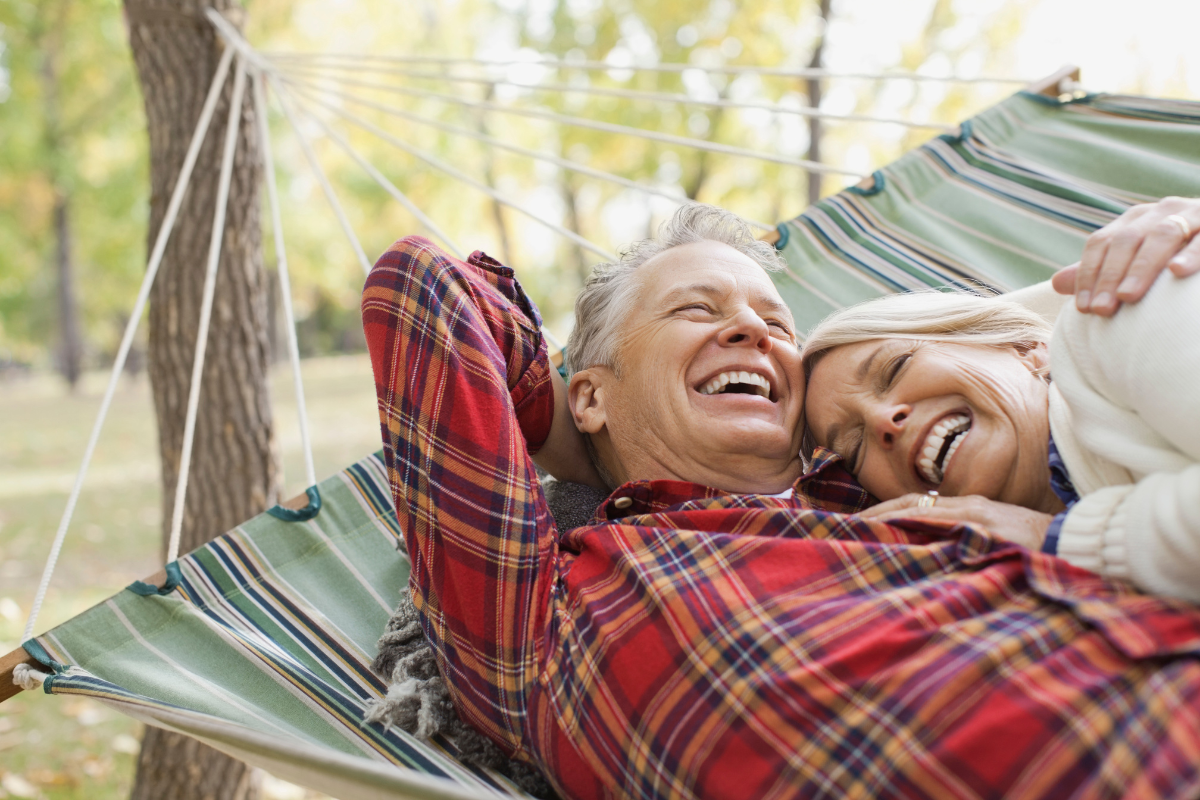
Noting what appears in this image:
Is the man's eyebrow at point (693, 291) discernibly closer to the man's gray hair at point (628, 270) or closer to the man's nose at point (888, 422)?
the man's gray hair at point (628, 270)

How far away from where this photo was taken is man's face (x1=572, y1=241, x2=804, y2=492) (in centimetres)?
145

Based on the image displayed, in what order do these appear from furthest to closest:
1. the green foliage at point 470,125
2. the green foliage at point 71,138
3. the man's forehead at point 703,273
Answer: the green foliage at point 71,138 < the green foliage at point 470,125 < the man's forehead at point 703,273

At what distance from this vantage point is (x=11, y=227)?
11383mm

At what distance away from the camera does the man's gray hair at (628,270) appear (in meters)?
1.62

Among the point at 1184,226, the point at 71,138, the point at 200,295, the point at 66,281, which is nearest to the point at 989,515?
the point at 1184,226

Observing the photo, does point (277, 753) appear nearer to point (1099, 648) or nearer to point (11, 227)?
point (1099, 648)

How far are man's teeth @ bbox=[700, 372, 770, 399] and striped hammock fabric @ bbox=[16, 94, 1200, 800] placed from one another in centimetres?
69

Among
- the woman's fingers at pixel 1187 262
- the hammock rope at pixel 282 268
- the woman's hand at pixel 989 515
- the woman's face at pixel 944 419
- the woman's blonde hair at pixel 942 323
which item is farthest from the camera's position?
the hammock rope at pixel 282 268

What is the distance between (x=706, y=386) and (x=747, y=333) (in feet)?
0.37

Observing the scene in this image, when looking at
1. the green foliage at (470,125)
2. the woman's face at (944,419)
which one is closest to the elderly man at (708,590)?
the woman's face at (944,419)

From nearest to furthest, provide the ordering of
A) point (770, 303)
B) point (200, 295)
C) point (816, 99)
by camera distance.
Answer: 1. point (770, 303)
2. point (200, 295)
3. point (816, 99)

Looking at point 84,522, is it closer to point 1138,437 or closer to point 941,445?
point 941,445

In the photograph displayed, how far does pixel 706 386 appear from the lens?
59.1 inches

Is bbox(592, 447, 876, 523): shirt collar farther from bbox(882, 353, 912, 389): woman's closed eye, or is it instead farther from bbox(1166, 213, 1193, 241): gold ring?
bbox(1166, 213, 1193, 241): gold ring
